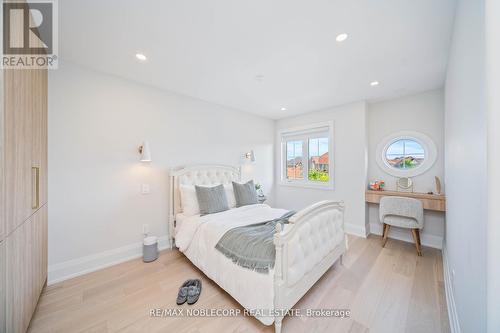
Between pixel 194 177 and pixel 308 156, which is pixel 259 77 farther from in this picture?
pixel 308 156

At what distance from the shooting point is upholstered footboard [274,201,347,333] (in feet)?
4.67

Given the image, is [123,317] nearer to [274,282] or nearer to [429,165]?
[274,282]

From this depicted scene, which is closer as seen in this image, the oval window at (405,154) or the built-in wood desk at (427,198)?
the built-in wood desk at (427,198)

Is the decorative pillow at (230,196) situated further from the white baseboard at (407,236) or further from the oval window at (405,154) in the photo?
the oval window at (405,154)

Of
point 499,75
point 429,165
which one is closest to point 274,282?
point 499,75

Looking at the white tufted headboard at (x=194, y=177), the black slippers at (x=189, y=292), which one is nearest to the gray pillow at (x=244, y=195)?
the white tufted headboard at (x=194, y=177)

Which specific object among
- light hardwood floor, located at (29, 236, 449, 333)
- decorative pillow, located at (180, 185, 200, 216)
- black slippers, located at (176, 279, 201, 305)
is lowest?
light hardwood floor, located at (29, 236, 449, 333)

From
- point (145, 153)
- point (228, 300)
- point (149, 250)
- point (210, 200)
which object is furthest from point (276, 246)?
point (145, 153)

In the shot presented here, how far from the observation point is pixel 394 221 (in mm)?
2824

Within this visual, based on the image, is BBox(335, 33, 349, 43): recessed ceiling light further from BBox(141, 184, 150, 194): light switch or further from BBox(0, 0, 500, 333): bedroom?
BBox(141, 184, 150, 194): light switch

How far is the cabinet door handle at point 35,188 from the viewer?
1.48 meters

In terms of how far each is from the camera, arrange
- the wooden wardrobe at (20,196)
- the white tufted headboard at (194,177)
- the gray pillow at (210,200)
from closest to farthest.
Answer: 1. the wooden wardrobe at (20,196)
2. the gray pillow at (210,200)
3. the white tufted headboard at (194,177)

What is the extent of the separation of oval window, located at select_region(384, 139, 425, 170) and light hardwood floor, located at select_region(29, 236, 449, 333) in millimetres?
1551

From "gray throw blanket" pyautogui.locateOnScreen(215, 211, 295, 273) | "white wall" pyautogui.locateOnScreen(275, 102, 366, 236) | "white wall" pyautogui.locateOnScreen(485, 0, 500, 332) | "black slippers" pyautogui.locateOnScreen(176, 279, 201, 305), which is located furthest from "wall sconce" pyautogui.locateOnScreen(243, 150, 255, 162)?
"white wall" pyautogui.locateOnScreen(485, 0, 500, 332)
